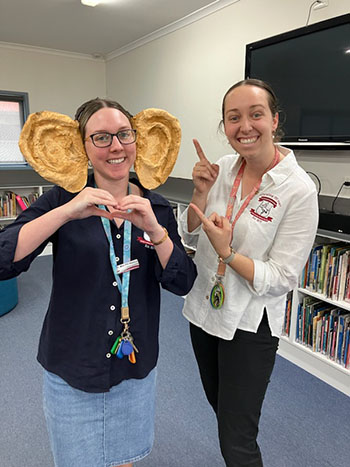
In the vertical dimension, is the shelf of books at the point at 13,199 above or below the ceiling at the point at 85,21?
below

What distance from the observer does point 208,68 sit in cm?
342

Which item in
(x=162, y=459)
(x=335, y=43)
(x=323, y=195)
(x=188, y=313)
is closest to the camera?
(x=188, y=313)

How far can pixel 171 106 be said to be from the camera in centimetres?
404

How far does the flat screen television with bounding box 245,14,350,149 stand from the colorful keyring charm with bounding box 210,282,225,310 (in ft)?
5.04

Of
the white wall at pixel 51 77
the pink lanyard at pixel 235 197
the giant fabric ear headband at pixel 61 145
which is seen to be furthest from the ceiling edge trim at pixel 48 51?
the pink lanyard at pixel 235 197

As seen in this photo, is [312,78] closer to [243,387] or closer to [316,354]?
[316,354]

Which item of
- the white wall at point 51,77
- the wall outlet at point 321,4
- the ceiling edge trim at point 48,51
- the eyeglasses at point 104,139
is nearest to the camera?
the eyeglasses at point 104,139

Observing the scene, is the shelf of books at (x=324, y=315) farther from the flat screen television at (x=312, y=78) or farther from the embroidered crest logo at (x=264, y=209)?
the embroidered crest logo at (x=264, y=209)

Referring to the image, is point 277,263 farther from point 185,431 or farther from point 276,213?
point 185,431

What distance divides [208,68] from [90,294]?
2934 millimetres

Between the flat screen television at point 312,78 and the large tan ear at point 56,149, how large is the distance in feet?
6.00

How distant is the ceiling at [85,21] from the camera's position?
131 inches

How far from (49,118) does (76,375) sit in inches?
28.7

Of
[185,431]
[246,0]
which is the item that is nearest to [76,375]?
[185,431]
